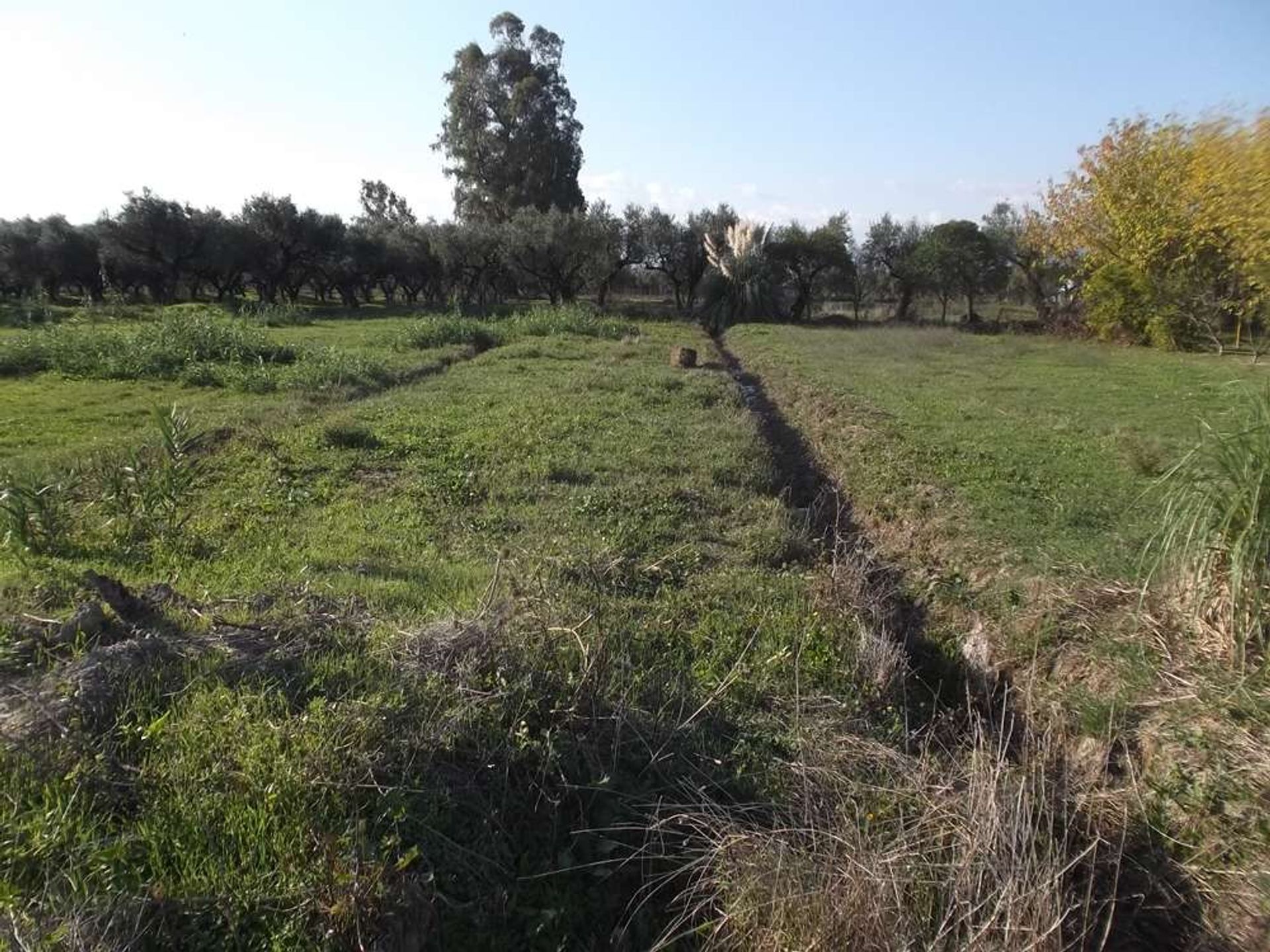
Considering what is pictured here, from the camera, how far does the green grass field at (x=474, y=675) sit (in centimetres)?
306

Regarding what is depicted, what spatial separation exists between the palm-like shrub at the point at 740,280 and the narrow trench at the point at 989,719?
2253 centimetres

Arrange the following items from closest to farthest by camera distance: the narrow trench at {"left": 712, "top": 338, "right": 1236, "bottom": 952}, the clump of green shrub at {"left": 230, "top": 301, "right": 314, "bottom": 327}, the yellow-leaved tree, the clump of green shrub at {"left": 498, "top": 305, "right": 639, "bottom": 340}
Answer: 1. the narrow trench at {"left": 712, "top": 338, "right": 1236, "bottom": 952}
2. the yellow-leaved tree
3. the clump of green shrub at {"left": 498, "top": 305, "right": 639, "bottom": 340}
4. the clump of green shrub at {"left": 230, "top": 301, "right": 314, "bottom": 327}

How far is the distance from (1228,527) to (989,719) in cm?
176

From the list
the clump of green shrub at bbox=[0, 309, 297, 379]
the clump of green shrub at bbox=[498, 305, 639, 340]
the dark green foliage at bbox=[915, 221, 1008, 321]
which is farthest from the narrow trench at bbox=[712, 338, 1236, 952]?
the dark green foliage at bbox=[915, 221, 1008, 321]

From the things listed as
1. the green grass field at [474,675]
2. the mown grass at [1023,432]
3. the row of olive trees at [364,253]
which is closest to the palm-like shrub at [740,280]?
the row of olive trees at [364,253]

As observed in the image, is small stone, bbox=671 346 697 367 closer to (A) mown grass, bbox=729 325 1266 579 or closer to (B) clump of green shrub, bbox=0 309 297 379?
(A) mown grass, bbox=729 325 1266 579

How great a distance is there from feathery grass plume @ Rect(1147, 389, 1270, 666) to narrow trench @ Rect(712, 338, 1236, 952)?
4.02 ft

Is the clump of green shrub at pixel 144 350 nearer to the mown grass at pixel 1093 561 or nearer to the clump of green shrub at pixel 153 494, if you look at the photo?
the clump of green shrub at pixel 153 494

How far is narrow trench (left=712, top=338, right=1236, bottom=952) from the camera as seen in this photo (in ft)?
11.4

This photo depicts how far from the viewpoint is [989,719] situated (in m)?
5.08

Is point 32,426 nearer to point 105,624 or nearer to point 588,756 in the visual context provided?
point 105,624

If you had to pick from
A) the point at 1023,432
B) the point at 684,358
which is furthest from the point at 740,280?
the point at 1023,432

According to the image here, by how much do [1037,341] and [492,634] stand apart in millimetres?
28593

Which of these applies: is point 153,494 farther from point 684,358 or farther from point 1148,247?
point 1148,247
